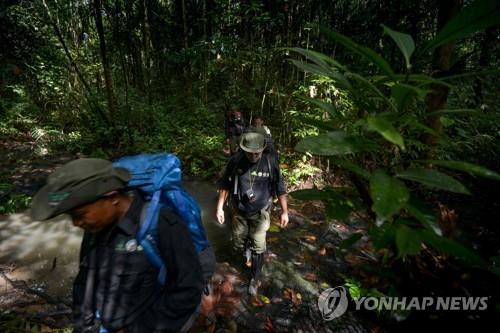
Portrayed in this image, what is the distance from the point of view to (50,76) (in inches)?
404

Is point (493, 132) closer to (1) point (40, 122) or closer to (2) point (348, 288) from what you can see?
(2) point (348, 288)

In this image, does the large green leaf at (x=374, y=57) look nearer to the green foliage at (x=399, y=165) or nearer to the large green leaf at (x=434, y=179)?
the green foliage at (x=399, y=165)

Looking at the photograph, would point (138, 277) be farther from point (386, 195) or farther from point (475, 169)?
point (475, 169)

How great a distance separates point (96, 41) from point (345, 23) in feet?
34.2

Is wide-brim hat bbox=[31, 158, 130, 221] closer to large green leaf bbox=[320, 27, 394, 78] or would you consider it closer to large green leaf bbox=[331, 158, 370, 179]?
large green leaf bbox=[331, 158, 370, 179]

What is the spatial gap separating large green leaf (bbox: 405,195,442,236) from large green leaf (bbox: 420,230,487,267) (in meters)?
0.02

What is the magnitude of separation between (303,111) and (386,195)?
6762mm

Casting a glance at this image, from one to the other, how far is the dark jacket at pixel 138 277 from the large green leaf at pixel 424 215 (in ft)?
3.82

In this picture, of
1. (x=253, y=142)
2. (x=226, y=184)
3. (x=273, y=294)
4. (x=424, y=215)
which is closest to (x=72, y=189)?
(x=424, y=215)

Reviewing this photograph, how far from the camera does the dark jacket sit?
1.54m

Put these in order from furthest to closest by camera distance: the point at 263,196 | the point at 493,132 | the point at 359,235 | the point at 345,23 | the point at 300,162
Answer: the point at 345,23 → the point at 493,132 → the point at 300,162 → the point at 263,196 → the point at 359,235

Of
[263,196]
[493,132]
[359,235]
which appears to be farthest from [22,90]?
[493,132]

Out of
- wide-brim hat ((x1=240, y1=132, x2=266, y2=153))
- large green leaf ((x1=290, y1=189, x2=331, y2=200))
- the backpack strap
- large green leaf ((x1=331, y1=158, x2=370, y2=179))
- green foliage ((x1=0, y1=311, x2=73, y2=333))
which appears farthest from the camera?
wide-brim hat ((x1=240, y1=132, x2=266, y2=153))

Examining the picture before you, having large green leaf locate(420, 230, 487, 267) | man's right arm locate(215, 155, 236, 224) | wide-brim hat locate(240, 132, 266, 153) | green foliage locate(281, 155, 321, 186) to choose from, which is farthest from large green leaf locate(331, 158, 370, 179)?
green foliage locate(281, 155, 321, 186)
